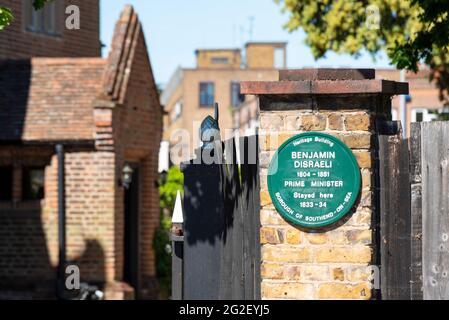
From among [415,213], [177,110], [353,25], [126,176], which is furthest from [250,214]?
[177,110]

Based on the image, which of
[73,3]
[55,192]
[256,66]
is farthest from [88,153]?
[256,66]

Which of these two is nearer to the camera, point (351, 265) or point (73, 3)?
point (351, 265)

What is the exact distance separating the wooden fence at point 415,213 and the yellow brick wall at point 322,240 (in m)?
0.11

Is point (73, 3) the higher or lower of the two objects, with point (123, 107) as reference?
higher

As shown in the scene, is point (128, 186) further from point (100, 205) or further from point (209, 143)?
point (209, 143)

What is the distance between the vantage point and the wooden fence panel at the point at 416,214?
7738mm

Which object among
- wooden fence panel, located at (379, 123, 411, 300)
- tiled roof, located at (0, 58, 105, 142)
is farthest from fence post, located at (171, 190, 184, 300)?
tiled roof, located at (0, 58, 105, 142)

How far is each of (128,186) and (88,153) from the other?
115cm

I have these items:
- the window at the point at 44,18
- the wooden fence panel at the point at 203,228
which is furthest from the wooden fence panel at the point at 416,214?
the window at the point at 44,18

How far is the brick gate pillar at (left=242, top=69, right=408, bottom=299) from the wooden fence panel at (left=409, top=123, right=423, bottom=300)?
0.27 m

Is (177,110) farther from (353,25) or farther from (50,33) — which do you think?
(353,25)

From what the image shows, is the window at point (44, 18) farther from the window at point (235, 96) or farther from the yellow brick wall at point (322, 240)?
the window at point (235, 96)

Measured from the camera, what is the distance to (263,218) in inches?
317

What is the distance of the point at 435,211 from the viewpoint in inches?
302
